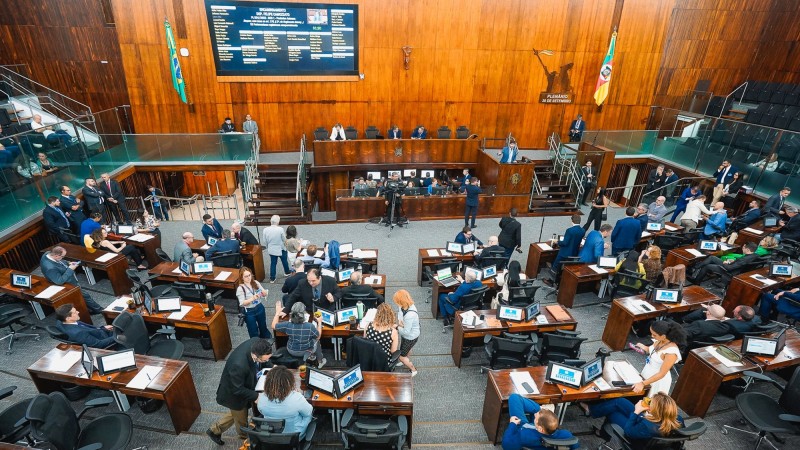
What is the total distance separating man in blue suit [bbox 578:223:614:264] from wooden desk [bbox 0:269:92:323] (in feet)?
28.8

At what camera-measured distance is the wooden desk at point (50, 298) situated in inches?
241

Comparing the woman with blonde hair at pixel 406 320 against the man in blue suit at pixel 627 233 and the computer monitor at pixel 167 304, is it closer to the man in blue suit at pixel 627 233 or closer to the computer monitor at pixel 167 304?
the computer monitor at pixel 167 304

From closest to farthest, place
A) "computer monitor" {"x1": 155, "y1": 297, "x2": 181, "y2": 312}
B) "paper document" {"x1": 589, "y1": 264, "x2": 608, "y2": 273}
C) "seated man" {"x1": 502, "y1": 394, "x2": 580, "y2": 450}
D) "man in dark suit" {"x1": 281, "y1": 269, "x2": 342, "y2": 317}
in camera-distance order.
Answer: "seated man" {"x1": 502, "y1": 394, "x2": 580, "y2": 450}, "man in dark suit" {"x1": 281, "y1": 269, "x2": 342, "y2": 317}, "computer monitor" {"x1": 155, "y1": 297, "x2": 181, "y2": 312}, "paper document" {"x1": 589, "y1": 264, "x2": 608, "y2": 273}

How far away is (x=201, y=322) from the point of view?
559 centimetres

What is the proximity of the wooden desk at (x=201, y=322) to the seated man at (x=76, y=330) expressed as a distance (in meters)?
0.63

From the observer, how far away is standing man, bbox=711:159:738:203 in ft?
35.3

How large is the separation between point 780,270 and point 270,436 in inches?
345

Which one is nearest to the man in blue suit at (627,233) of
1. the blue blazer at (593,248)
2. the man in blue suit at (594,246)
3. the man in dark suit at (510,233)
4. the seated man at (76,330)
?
the man in blue suit at (594,246)

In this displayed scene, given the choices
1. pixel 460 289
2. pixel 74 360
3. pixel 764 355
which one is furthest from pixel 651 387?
pixel 74 360

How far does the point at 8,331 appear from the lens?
6469 mm

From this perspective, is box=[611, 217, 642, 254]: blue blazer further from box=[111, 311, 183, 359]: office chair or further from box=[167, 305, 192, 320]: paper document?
box=[111, 311, 183, 359]: office chair

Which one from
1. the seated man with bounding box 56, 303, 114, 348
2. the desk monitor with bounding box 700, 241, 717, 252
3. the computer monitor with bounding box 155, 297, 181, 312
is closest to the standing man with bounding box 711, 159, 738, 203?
the desk monitor with bounding box 700, 241, 717, 252

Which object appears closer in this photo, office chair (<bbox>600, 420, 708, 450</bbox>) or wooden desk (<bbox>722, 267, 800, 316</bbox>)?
office chair (<bbox>600, 420, 708, 450</bbox>)

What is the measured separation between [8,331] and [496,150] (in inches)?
561
